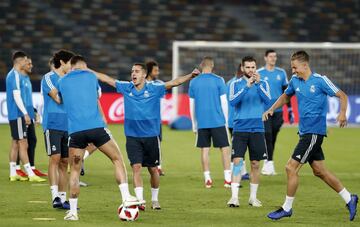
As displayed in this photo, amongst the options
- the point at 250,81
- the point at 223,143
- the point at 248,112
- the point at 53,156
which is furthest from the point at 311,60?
the point at 53,156

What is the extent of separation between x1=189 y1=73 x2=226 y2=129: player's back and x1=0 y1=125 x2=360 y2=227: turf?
1.05 m

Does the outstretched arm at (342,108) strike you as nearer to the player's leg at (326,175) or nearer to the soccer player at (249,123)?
the player's leg at (326,175)

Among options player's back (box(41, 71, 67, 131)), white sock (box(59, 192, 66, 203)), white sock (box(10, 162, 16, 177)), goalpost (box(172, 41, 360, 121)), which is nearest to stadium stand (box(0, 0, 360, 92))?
goalpost (box(172, 41, 360, 121))

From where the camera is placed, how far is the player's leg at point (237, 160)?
12.5 metres

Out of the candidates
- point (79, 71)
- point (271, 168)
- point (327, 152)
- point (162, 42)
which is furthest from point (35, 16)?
point (79, 71)

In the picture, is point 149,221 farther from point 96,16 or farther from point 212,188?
point 96,16

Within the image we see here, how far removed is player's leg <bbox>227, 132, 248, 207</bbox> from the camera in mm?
12500

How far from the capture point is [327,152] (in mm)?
21312

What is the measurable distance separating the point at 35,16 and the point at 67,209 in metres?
22.6

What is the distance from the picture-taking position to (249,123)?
507 inches

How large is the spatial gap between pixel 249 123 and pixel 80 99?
284 centimetres

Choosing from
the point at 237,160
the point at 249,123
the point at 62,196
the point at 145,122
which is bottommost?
the point at 62,196

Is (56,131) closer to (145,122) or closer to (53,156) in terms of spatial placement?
(53,156)

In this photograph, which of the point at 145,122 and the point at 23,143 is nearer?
the point at 145,122
